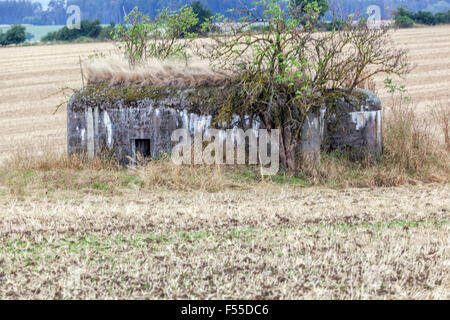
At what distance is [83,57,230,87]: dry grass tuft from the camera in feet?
40.9

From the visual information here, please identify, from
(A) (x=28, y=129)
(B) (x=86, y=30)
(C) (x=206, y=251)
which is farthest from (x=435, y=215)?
(B) (x=86, y=30)

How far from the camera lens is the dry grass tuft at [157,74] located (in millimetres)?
12469

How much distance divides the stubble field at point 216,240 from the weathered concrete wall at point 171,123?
1.16 m

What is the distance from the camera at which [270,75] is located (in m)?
11.7

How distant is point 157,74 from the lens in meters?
12.8

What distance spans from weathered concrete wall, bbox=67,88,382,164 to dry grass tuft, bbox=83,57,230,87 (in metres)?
0.34

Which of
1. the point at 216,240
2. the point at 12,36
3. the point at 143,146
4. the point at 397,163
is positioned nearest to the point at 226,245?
the point at 216,240

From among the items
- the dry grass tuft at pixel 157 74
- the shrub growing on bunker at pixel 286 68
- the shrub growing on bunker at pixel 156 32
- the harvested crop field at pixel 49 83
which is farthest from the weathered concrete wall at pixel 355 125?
the harvested crop field at pixel 49 83

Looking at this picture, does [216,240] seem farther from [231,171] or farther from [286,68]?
[286,68]

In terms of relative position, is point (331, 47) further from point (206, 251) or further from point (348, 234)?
point (206, 251)

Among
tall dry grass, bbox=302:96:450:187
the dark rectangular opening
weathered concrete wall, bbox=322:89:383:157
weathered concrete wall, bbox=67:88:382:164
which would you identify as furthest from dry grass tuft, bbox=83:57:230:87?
tall dry grass, bbox=302:96:450:187

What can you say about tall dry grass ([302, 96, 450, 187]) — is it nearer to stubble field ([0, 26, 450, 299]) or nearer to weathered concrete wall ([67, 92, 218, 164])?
stubble field ([0, 26, 450, 299])

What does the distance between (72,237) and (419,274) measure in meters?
3.81

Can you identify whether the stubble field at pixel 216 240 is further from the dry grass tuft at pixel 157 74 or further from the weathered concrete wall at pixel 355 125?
the dry grass tuft at pixel 157 74
